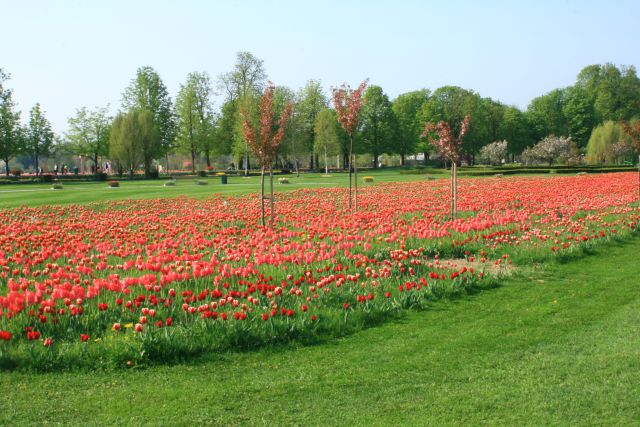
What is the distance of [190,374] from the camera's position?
5969 mm

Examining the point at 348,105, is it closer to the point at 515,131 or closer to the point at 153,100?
the point at 153,100

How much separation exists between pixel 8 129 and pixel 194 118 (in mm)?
24644

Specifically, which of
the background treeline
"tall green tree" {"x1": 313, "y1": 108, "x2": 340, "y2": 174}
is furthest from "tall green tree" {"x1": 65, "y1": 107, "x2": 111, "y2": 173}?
"tall green tree" {"x1": 313, "y1": 108, "x2": 340, "y2": 174}

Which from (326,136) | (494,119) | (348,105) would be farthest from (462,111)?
(348,105)

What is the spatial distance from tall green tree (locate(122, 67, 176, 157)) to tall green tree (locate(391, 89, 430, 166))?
34439 millimetres

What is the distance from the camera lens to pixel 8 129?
73.4 meters

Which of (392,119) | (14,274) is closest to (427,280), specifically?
(14,274)

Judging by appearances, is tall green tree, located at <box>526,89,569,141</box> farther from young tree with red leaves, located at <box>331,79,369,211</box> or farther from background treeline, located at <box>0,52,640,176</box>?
young tree with red leaves, located at <box>331,79,369,211</box>

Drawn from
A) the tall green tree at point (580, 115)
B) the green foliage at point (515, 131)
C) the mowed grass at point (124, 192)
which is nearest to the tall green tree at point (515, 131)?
the green foliage at point (515, 131)

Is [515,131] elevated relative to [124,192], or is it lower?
elevated

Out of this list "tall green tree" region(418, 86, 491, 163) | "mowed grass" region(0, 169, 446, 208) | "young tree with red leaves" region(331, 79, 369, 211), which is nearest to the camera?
"young tree with red leaves" region(331, 79, 369, 211)

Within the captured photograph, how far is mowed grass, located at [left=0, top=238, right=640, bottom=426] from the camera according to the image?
4.97m

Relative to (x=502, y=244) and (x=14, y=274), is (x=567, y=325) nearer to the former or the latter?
(x=502, y=244)

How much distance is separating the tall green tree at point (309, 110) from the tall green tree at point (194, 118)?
13036mm
